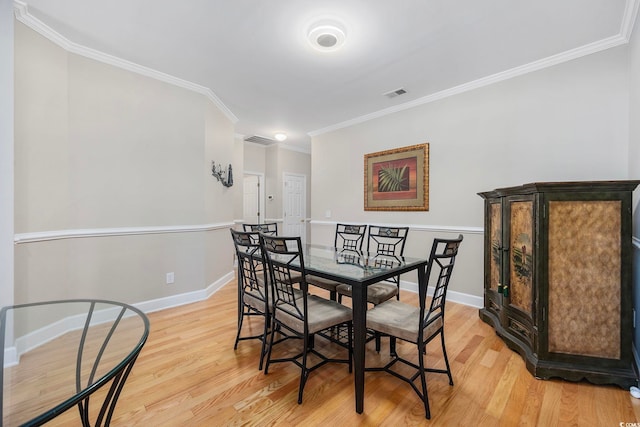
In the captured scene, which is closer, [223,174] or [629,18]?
[629,18]

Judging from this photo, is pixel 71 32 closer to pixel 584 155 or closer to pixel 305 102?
pixel 305 102

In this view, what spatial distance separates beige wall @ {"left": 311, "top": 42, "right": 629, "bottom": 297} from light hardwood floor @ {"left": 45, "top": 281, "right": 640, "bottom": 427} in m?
1.48

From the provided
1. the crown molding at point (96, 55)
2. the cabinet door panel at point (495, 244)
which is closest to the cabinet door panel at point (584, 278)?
the cabinet door panel at point (495, 244)

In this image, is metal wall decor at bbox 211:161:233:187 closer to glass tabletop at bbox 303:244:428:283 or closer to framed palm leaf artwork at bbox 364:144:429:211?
glass tabletop at bbox 303:244:428:283

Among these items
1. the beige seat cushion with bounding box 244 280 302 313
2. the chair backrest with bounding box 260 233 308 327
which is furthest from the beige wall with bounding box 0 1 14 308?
the chair backrest with bounding box 260 233 308 327

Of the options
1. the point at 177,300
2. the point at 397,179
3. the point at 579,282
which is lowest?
the point at 177,300

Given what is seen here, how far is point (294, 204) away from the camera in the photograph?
21.2 ft

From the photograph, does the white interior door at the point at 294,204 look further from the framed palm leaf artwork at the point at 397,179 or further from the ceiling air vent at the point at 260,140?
the framed palm leaf artwork at the point at 397,179

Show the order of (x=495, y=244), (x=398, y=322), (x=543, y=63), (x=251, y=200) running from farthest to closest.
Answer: (x=251, y=200) < (x=543, y=63) < (x=495, y=244) < (x=398, y=322)

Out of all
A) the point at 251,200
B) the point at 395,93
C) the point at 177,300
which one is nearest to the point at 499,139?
the point at 395,93

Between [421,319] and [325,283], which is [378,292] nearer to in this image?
[325,283]

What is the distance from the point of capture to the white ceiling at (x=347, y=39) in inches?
79.8

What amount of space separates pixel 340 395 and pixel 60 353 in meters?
1.96

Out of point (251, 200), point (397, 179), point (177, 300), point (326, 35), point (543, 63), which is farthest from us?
point (251, 200)
